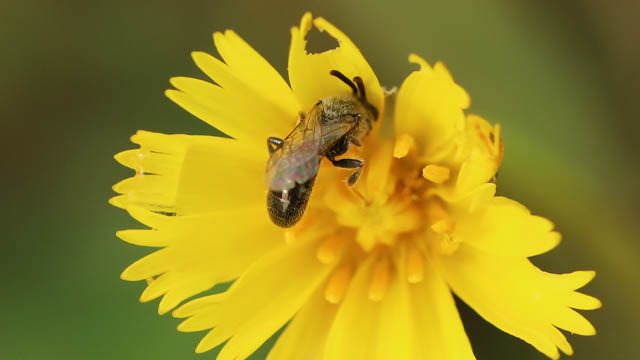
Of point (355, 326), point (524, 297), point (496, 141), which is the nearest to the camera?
point (496, 141)

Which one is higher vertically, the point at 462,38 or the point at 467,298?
the point at 462,38

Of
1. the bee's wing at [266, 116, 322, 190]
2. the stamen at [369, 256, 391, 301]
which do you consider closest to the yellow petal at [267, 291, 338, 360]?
the stamen at [369, 256, 391, 301]

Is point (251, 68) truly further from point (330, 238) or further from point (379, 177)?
point (330, 238)

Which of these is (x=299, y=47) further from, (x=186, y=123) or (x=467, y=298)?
(x=186, y=123)

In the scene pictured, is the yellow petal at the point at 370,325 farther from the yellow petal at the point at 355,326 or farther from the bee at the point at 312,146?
the bee at the point at 312,146

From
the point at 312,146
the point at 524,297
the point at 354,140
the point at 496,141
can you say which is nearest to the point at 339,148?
the point at 354,140

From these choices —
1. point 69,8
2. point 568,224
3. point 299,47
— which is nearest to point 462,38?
point 568,224

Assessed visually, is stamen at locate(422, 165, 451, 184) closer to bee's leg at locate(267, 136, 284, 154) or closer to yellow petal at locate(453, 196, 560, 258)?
yellow petal at locate(453, 196, 560, 258)
